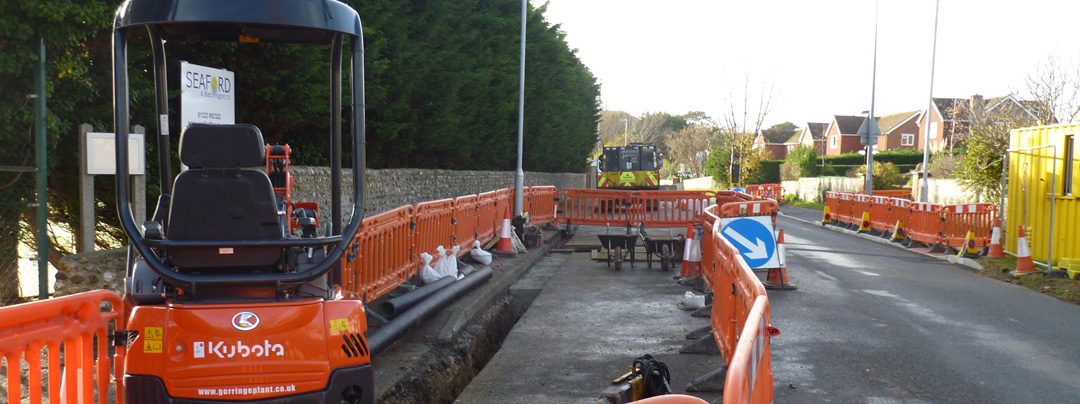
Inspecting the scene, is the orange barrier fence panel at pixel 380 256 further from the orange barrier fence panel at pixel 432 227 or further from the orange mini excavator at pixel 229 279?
the orange mini excavator at pixel 229 279

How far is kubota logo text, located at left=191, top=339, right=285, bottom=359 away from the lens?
14.8 ft

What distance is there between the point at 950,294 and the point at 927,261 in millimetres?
5182

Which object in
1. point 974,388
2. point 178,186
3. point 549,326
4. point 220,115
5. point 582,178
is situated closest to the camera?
point 178,186

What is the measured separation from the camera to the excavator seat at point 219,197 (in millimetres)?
4523

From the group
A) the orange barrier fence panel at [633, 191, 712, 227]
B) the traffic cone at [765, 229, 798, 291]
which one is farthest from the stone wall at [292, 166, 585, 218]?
the traffic cone at [765, 229, 798, 291]

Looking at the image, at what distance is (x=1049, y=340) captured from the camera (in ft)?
29.2

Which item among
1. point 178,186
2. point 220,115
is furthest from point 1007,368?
point 220,115

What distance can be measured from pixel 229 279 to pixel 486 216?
11.7 meters

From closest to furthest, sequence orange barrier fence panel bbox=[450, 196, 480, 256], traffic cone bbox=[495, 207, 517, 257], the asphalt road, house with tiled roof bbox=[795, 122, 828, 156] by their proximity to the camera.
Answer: the asphalt road < orange barrier fence panel bbox=[450, 196, 480, 256] < traffic cone bbox=[495, 207, 517, 257] < house with tiled roof bbox=[795, 122, 828, 156]

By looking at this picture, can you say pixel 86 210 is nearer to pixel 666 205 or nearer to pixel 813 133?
pixel 666 205

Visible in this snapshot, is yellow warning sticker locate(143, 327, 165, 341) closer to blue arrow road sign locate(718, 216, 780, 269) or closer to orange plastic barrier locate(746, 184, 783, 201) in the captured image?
blue arrow road sign locate(718, 216, 780, 269)

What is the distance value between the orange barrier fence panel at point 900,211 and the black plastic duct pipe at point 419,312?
494 inches

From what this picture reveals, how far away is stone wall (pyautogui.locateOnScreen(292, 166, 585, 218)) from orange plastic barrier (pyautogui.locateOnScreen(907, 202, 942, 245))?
1082 cm

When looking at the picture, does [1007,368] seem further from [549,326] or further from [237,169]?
[237,169]
